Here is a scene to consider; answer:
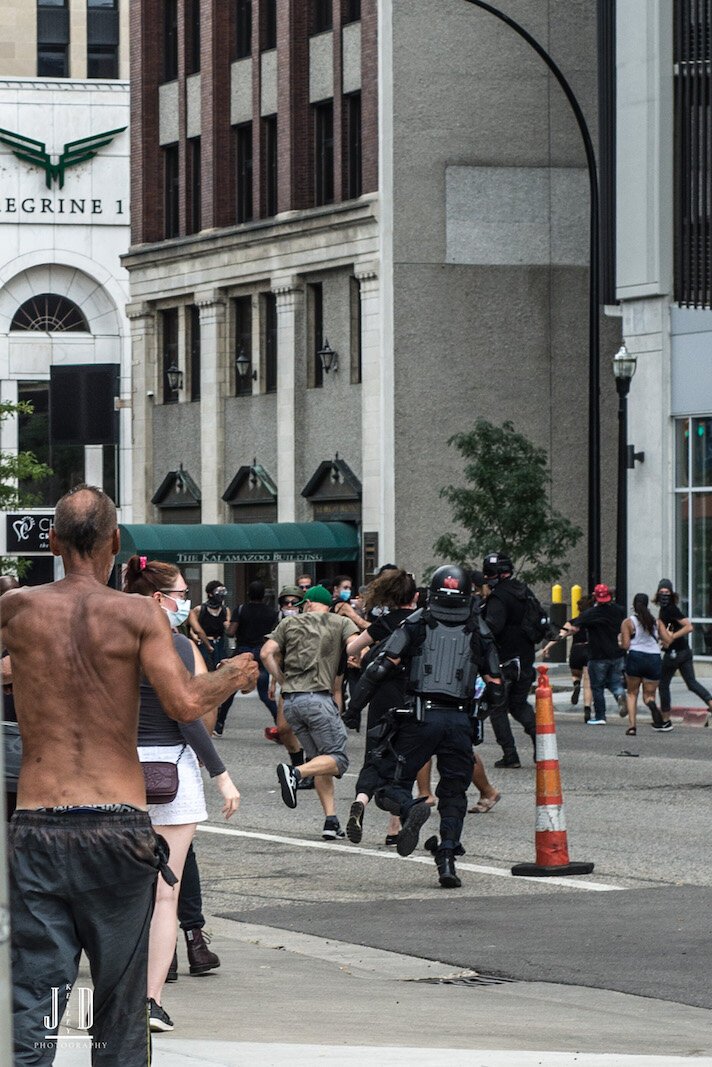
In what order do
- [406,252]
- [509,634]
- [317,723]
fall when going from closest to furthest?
[317,723]
[509,634]
[406,252]

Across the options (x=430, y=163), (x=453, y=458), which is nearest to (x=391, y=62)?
(x=430, y=163)

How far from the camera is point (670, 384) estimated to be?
3769cm

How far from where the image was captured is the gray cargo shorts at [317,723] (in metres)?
15.3

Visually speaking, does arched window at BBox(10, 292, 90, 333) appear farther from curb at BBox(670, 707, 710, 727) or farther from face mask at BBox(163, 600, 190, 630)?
face mask at BBox(163, 600, 190, 630)

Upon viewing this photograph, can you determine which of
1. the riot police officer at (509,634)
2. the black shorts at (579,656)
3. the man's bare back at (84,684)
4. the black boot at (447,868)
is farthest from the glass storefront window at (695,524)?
the man's bare back at (84,684)

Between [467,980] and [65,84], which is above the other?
[65,84]

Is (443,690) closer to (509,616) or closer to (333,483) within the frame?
(509,616)

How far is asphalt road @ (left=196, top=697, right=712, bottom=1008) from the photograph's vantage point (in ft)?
33.3

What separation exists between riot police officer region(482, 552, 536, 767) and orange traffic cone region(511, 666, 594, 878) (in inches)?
292

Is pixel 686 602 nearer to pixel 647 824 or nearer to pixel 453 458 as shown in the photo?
pixel 453 458

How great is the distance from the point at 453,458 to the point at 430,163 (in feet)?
21.0

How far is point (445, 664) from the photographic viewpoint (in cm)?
1280

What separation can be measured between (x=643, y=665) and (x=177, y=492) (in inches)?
1197

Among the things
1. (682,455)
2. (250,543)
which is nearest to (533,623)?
(682,455)
